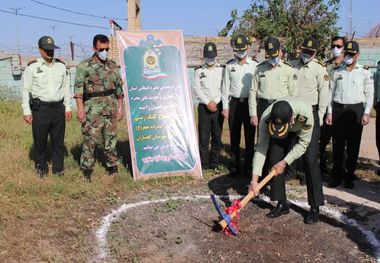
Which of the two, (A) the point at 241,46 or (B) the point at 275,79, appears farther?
(A) the point at 241,46

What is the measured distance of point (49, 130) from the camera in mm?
5879

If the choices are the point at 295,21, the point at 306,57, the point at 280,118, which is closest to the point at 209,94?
the point at 306,57

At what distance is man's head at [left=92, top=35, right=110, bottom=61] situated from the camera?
5602 mm

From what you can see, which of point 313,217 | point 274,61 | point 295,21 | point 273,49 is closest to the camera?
point 313,217

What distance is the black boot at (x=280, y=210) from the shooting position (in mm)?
4910

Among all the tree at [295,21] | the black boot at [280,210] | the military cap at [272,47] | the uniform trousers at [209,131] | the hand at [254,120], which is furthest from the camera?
the tree at [295,21]

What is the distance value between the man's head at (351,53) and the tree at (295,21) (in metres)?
7.19

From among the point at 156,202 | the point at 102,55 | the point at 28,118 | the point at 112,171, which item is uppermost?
the point at 102,55

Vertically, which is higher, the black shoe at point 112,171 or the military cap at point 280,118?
the military cap at point 280,118

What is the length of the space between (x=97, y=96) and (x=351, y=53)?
127 inches

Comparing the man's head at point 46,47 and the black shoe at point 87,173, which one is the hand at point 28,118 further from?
the black shoe at point 87,173

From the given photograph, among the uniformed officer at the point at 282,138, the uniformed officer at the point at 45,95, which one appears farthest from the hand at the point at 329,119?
the uniformed officer at the point at 45,95

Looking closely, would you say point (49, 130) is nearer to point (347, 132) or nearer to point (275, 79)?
point (275, 79)

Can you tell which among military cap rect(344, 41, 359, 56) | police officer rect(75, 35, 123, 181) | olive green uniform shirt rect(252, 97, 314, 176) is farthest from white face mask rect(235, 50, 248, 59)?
olive green uniform shirt rect(252, 97, 314, 176)
